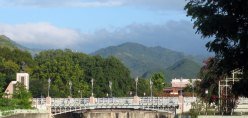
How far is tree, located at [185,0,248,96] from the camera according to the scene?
43.2 ft

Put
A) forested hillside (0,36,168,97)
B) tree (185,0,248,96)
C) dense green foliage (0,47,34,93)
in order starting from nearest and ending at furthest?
tree (185,0,248,96) < dense green foliage (0,47,34,93) < forested hillside (0,36,168,97)

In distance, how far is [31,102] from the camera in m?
80.9

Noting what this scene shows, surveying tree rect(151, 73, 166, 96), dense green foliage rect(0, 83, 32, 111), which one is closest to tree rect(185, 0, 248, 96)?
dense green foliage rect(0, 83, 32, 111)

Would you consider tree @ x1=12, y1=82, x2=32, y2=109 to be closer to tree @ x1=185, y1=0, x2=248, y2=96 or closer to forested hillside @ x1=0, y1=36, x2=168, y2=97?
forested hillside @ x1=0, y1=36, x2=168, y2=97

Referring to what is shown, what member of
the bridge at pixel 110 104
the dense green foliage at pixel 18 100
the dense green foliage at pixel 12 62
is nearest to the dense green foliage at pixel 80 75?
the dense green foliage at pixel 12 62

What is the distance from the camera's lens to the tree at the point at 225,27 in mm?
13164

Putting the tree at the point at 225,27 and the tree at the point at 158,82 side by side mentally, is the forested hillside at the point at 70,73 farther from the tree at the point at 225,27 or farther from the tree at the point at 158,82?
the tree at the point at 225,27

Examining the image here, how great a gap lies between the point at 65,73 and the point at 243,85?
326ft

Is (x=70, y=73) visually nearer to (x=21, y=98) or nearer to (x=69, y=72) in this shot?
(x=69, y=72)

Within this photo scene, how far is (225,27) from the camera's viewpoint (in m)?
13.2

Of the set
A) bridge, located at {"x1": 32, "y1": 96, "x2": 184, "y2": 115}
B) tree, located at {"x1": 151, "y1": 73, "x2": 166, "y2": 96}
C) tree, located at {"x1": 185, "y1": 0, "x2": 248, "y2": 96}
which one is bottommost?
bridge, located at {"x1": 32, "y1": 96, "x2": 184, "y2": 115}

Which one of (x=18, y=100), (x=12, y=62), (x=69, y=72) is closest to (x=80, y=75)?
(x=69, y=72)

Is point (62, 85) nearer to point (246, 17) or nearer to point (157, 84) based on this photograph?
point (157, 84)

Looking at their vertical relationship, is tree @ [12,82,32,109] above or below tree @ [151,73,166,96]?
below
